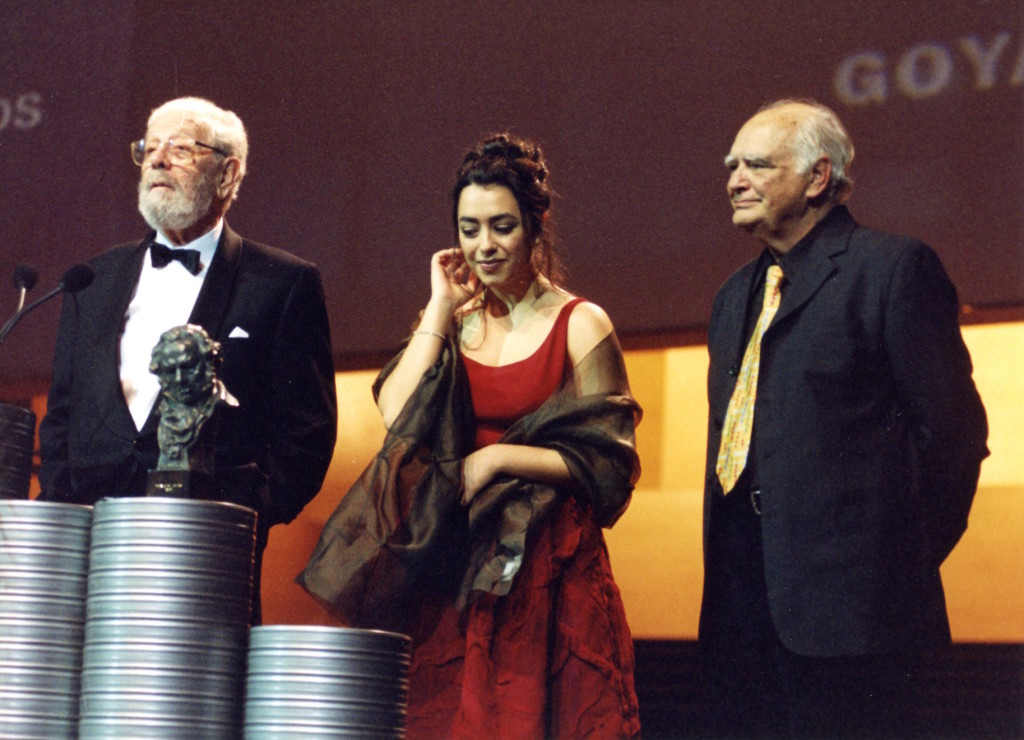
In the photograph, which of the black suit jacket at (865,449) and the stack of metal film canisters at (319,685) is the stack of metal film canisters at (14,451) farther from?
the black suit jacket at (865,449)

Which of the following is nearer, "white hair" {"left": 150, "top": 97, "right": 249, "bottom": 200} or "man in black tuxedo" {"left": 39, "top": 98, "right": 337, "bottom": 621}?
"man in black tuxedo" {"left": 39, "top": 98, "right": 337, "bottom": 621}

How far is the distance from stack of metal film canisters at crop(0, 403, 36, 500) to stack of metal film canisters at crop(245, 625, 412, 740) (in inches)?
25.2

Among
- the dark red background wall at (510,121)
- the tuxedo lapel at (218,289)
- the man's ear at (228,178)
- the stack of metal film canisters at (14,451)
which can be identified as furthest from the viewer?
the dark red background wall at (510,121)

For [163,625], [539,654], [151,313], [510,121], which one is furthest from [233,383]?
[510,121]

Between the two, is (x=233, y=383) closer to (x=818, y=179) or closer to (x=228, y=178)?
(x=228, y=178)

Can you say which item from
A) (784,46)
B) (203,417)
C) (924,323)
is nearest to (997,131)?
(784,46)

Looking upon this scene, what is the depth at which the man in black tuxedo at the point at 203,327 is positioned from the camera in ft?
9.78

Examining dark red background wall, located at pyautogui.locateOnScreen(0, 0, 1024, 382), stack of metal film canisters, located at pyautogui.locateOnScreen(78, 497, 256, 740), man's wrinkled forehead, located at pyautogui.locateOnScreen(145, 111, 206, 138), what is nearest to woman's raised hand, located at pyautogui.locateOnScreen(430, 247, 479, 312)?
man's wrinkled forehead, located at pyautogui.locateOnScreen(145, 111, 206, 138)

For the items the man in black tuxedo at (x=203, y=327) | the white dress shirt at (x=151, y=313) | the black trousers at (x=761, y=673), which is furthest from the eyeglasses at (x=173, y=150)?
the black trousers at (x=761, y=673)

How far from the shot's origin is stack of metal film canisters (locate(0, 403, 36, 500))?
8.02 feet

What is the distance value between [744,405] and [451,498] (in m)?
0.61

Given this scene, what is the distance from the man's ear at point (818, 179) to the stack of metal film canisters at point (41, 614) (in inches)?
61.0

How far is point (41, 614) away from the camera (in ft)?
7.04

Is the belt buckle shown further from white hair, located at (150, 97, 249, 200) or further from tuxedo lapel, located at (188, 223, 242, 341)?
white hair, located at (150, 97, 249, 200)
